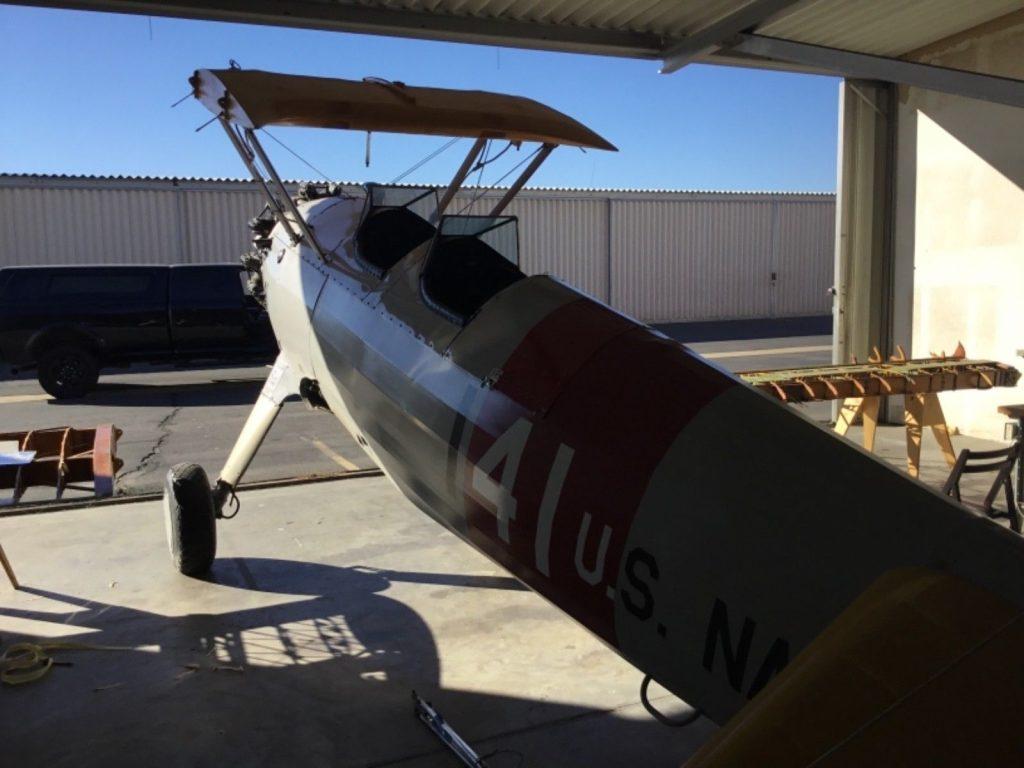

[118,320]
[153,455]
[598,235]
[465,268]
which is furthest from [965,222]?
[598,235]

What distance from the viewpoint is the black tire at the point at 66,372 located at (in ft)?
47.4

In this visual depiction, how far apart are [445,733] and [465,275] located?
2109 millimetres

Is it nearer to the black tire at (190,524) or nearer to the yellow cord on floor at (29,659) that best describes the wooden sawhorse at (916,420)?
the black tire at (190,524)

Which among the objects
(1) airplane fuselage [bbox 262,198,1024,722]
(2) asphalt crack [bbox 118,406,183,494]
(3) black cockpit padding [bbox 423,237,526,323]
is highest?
(3) black cockpit padding [bbox 423,237,526,323]

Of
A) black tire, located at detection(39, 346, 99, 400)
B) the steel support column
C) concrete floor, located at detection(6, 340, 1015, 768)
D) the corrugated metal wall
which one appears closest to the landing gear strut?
concrete floor, located at detection(6, 340, 1015, 768)

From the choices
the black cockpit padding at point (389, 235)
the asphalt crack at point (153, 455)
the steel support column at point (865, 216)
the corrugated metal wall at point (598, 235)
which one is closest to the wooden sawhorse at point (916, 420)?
the steel support column at point (865, 216)

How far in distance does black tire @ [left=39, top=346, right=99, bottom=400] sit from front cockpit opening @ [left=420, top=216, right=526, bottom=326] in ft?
41.1

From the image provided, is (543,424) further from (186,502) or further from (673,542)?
(186,502)

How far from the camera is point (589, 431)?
285cm

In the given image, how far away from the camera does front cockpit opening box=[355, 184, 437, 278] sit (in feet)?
15.7

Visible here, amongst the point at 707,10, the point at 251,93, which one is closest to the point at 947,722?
the point at 251,93

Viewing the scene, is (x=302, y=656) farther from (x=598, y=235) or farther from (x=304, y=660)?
(x=598, y=235)

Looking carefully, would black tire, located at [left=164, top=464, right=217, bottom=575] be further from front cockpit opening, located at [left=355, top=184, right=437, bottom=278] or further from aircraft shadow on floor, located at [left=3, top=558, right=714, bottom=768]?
front cockpit opening, located at [left=355, top=184, right=437, bottom=278]

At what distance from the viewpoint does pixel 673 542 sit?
2469 millimetres
